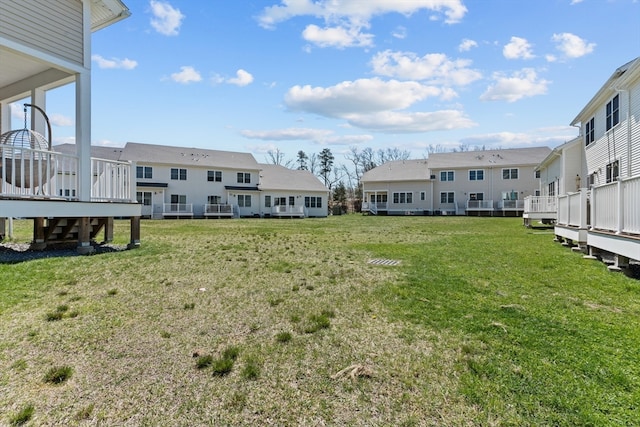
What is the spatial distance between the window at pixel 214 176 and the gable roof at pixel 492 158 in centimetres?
2331

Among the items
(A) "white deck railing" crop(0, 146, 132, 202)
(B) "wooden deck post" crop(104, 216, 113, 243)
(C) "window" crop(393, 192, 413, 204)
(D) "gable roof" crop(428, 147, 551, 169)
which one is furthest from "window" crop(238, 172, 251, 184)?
(A) "white deck railing" crop(0, 146, 132, 202)

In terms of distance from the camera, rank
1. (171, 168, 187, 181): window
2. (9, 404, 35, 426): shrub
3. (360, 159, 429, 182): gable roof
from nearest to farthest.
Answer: (9, 404, 35, 426): shrub
(171, 168, 187, 181): window
(360, 159, 429, 182): gable roof

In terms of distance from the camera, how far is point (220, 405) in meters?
2.32

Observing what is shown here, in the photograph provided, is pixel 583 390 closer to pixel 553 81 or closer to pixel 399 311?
pixel 399 311

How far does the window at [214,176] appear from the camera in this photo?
35.3 metres

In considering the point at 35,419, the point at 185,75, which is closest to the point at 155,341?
the point at 35,419

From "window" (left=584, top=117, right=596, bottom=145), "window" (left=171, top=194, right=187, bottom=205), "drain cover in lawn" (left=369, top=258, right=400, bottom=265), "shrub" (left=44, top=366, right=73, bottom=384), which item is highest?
"window" (left=584, top=117, right=596, bottom=145)

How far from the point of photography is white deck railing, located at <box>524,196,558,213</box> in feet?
58.2

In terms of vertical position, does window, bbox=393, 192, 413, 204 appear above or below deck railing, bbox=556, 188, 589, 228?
above

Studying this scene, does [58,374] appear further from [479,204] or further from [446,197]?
[446,197]

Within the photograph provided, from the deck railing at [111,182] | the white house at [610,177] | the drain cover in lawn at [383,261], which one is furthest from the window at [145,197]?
the white house at [610,177]

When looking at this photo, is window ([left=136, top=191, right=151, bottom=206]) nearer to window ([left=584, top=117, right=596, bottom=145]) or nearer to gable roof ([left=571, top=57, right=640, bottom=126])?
gable roof ([left=571, top=57, right=640, bottom=126])

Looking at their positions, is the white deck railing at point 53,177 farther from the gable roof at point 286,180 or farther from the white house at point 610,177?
the gable roof at point 286,180

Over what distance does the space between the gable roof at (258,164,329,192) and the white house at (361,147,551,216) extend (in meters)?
6.97
